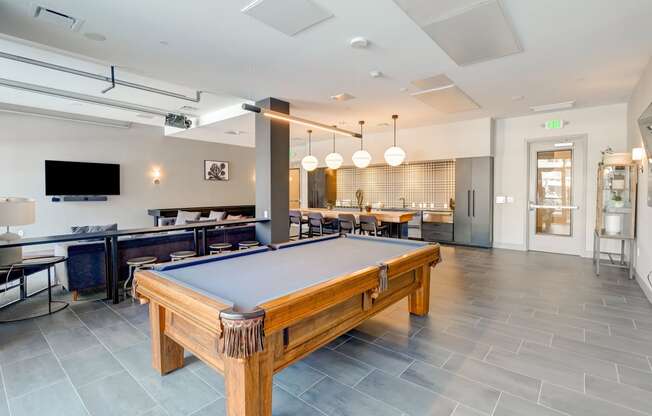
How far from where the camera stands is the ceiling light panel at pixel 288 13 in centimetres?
275

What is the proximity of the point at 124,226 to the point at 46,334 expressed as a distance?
600cm

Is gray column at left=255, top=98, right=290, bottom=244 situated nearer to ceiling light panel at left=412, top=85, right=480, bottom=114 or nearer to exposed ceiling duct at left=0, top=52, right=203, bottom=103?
exposed ceiling duct at left=0, top=52, right=203, bottom=103

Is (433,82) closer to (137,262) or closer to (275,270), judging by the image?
(275,270)

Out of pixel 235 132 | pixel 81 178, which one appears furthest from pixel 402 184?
pixel 81 178

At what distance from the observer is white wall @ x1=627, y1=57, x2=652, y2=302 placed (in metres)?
4.05

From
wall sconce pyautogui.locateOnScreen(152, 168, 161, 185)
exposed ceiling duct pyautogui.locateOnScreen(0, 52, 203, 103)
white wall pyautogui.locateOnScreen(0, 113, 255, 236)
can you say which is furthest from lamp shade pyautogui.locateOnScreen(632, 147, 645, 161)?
wall sconce pyautogui.locateOnScreen(152, 168, 161, 185)

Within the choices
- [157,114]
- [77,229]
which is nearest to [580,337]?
[77,229]

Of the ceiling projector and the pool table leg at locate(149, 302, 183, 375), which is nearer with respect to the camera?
the pool table leg at locate(149, 302, 183, 375)

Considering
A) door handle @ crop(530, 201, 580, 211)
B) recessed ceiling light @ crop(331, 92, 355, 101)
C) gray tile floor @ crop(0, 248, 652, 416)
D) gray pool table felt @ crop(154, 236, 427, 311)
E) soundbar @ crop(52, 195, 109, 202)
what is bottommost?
gray tile floor @ crop(0, 248, 652, 416)

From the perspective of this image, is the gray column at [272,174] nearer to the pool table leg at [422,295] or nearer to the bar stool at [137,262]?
the bar stool at [137,262]

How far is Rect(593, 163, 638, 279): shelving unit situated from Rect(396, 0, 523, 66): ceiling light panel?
3.25 metres

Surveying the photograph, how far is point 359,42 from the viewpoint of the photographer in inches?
136

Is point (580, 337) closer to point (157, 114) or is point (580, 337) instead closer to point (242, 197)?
point (157, 114)

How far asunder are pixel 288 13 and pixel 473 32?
1.88m
